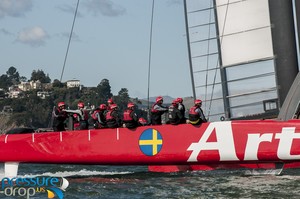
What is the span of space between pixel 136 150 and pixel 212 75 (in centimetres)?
249

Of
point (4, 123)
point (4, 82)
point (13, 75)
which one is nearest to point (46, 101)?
point (4, 123)

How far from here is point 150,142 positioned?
996cm

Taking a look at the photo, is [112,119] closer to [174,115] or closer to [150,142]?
[150,142]

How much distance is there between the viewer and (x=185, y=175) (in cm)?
1003

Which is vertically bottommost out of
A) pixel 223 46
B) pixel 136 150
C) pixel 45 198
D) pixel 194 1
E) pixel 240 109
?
pixel 45 198

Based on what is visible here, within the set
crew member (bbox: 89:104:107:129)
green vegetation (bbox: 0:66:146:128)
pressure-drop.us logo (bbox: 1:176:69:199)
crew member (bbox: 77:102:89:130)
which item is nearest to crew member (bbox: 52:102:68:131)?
crew member (bbox: 77:102:89:130)

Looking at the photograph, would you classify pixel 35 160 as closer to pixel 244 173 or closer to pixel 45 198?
pixel 45 198

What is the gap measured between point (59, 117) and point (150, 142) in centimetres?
156

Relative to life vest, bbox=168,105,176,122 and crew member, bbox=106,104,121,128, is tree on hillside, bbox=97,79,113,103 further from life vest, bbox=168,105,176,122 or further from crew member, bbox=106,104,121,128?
life vest, bbox=168,105,176,122

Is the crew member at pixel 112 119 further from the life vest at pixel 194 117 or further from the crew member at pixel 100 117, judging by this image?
the life vest at pixel 194 117

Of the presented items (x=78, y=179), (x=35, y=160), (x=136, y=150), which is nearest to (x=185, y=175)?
(x=136, y=150)

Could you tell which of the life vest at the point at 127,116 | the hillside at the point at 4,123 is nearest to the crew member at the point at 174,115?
the life vest at the point at 127,116

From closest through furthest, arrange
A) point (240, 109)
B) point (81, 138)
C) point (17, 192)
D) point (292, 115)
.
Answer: point (17, 192) → point (292, 115) → point (81, 138) → point (240, 109)

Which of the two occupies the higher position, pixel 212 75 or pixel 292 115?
pixel 212 75
